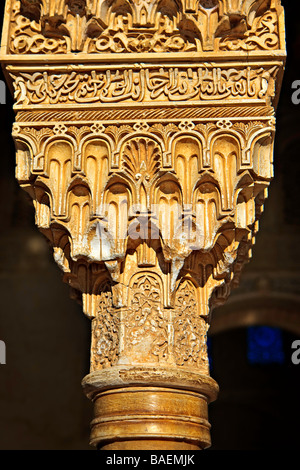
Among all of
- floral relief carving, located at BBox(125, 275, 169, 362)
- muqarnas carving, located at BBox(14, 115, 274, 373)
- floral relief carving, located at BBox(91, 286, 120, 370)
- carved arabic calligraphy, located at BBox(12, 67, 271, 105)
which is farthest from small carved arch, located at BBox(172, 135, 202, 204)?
floral relief carving, located at BBox(91, 286, 120, 370)

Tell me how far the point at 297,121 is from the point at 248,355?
4035mm

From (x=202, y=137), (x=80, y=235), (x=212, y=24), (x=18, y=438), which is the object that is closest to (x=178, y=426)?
(x=80, y=235)

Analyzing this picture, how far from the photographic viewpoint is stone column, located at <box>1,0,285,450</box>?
2.77 metres

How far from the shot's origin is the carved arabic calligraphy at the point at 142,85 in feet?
9.59

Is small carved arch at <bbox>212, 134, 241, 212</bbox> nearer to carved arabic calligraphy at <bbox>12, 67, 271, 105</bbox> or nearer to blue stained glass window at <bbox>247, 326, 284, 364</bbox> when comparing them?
carved arabic calligraphy at <bbox>12, 67, 271, 105</bbox>

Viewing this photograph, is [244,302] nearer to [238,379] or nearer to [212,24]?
[238,379]

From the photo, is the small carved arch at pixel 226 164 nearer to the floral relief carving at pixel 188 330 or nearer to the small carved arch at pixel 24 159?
the floral relief carving at pixel 188 330

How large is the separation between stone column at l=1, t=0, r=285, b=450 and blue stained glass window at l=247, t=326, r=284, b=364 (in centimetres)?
767

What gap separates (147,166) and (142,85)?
1.16 ft

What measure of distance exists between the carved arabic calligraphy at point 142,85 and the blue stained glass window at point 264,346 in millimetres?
7869

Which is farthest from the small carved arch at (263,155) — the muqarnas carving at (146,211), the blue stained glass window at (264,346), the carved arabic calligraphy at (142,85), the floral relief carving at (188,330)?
the blue stained glass window at (264,346)

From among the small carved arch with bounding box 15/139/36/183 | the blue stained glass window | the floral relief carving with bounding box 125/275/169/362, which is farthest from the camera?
the blue stained glass window

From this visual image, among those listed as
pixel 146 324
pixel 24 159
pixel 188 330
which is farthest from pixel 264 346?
pixel 24 159

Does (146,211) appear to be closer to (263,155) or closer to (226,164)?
(226,164)
